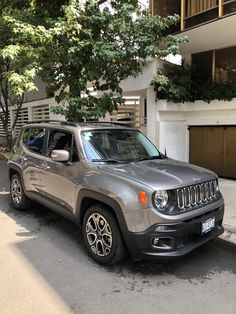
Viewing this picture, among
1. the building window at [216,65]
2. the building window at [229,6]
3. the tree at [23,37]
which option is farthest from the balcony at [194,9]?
the tree at [23,37]

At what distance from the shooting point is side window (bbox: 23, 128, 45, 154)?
19.4 ft

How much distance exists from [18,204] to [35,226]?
1.03m

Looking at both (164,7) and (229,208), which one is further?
(164,7)

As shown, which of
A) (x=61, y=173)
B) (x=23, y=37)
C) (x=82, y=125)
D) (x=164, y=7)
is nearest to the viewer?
(x=61, y=173)

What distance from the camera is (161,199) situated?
3.86 m

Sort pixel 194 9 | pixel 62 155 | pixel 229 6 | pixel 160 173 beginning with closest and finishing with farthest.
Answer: pixel 160 173, pixel 62 155, pixel 229 6, pixel 194 9

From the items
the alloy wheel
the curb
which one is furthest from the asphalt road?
the alloy wheel

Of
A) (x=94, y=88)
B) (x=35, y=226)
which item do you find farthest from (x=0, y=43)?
(x=35, y=226)

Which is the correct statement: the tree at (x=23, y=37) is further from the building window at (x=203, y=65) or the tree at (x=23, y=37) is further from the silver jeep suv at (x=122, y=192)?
the building window at (x=203, y=65)

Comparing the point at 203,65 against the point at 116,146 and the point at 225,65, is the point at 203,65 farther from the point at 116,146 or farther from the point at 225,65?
the point at 116,146

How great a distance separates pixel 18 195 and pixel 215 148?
21.2ft

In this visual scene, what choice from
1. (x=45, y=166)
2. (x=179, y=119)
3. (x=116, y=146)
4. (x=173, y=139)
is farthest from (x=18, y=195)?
(x=179, y=119)

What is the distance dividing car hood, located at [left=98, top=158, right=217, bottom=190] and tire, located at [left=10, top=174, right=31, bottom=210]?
8.43 feet

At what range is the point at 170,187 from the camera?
3875 mm
